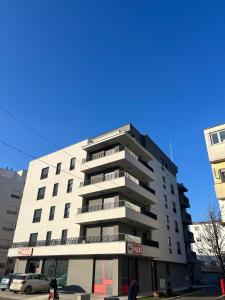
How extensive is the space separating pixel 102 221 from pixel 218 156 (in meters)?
16.5

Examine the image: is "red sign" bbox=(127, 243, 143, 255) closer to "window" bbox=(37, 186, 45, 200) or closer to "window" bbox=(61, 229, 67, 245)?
"window" bbox=(61, 229, 67, 245)

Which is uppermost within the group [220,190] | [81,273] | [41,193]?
[41,193]

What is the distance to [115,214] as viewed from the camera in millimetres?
27594

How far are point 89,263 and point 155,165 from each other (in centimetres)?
1973

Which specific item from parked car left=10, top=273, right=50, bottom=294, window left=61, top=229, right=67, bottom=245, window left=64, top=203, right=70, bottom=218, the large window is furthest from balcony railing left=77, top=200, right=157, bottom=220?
the large window

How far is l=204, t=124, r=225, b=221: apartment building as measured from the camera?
16744mm

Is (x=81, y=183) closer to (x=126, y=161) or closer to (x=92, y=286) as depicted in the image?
(x=126, y=161)

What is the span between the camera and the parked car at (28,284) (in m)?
23.1

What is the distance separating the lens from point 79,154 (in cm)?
3656

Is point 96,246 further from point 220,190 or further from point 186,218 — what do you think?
point 186,218

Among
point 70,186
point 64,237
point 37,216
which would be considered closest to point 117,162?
point 70,186

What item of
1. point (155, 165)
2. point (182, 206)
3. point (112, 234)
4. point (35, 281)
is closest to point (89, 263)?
point (112, 234)

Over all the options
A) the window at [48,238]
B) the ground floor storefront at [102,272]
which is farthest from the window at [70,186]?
the ground floor storefront at [102,272]

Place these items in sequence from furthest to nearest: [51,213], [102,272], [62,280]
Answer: [51,213] < [62,280] < [102,272]
